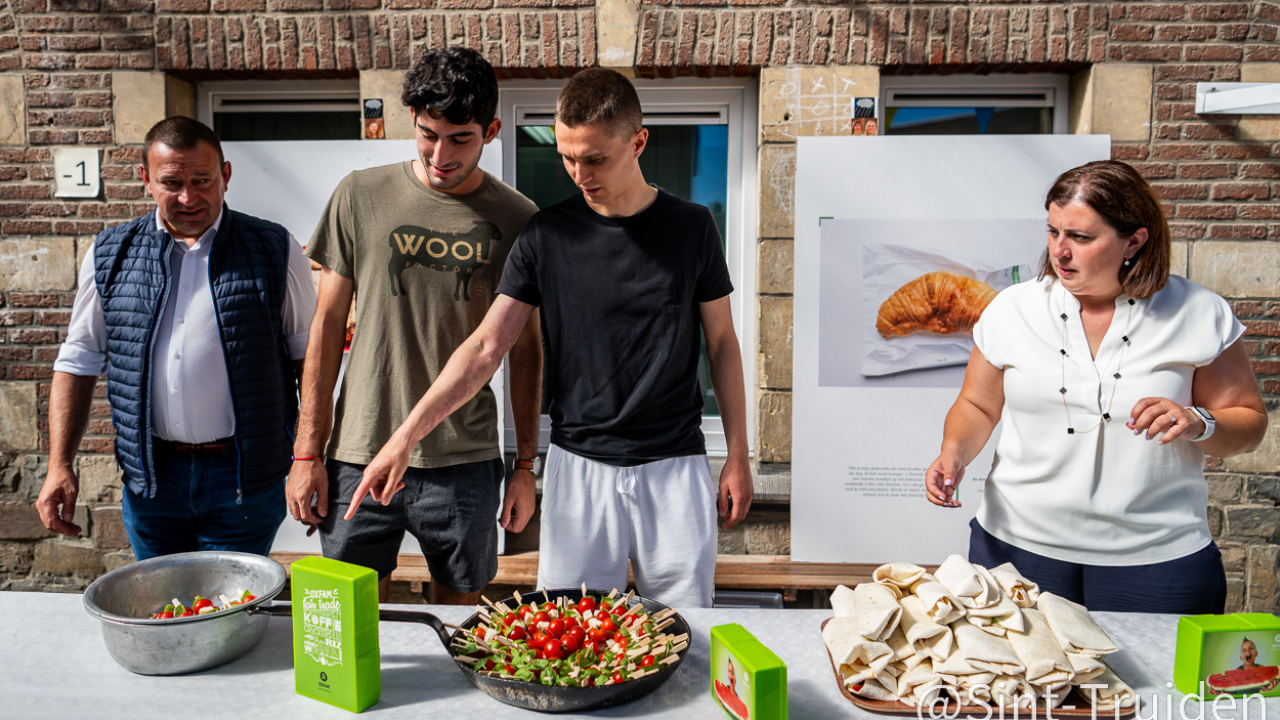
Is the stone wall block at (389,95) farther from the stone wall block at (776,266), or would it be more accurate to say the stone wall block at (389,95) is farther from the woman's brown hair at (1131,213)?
the woman's brown hair at (1131,213)

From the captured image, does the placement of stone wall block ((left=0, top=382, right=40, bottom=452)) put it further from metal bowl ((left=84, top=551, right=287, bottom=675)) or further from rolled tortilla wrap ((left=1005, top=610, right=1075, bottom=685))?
rolled tortilla wrap ((left=1005, top=610, right=1075, bottom=685))

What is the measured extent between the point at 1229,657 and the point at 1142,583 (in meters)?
0.47

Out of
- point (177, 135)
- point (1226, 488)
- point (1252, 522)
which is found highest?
point (177, 135)

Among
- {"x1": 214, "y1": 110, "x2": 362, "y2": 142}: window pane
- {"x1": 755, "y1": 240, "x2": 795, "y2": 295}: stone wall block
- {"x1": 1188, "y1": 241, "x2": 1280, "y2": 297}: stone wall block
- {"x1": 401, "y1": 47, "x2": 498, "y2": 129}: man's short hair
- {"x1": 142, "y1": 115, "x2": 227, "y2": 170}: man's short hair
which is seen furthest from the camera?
{"x1": 214, "y1": 110, "x2": 362, "y2": 142}: window pane

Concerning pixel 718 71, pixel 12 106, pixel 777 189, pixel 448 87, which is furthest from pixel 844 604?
pixel 12 106

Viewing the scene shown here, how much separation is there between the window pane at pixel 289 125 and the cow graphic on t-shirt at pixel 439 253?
5.85ft

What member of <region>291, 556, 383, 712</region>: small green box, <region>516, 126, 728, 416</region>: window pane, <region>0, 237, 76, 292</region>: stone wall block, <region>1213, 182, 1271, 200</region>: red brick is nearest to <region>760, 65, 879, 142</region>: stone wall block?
<region>516, 126, 728, 416</region>: window pane

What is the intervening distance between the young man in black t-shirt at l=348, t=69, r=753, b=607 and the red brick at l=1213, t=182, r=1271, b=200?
2279mm

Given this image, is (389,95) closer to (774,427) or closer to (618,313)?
(618,313)

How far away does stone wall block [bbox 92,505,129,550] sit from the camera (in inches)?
127

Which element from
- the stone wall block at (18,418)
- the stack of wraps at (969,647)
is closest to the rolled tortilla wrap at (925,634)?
the stack of wraps at (969,647)

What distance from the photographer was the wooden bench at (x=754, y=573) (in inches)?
116

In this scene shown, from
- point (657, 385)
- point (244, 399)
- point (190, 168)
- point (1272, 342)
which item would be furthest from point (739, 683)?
point (1272, 342)

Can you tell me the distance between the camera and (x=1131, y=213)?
158 cm
